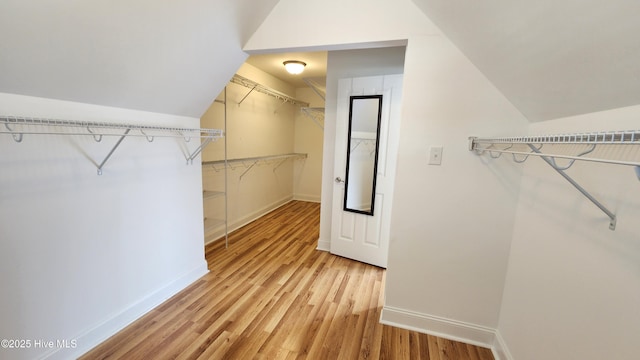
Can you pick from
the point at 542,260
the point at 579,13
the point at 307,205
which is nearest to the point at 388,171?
the point at 542,260

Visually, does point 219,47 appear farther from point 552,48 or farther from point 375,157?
point 552,48

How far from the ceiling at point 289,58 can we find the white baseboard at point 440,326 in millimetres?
2745

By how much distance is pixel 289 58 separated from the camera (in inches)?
131

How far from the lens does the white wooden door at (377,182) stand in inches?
98.6

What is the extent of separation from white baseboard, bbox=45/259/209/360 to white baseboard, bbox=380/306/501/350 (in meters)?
1.69

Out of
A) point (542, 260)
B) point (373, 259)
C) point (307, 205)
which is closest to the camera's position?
point (542, 260)

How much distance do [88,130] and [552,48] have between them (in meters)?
2.28

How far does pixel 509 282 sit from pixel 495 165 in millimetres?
723

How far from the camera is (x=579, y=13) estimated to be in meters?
0.76

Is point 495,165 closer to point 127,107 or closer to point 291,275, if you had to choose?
point 291,275

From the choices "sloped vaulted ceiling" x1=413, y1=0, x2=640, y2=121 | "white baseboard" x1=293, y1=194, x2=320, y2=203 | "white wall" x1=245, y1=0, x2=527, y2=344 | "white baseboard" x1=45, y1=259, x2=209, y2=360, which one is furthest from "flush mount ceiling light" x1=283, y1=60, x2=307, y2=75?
"white baseboard" x1=293, y1=194, x2=320, y2=203

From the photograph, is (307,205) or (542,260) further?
(307,205)

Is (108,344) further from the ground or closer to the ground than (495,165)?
closer to the ground

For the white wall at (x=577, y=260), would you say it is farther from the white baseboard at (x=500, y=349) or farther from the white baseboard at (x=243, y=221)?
the white baseboard at (x=243, y=221)
